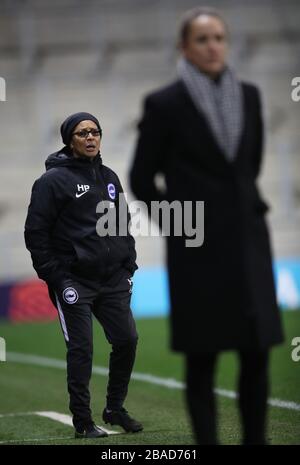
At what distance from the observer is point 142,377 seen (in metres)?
11.3

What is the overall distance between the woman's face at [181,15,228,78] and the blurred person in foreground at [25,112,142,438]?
2.39 metres

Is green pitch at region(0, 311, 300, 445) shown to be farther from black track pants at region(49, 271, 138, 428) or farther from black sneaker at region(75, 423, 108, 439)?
black track pants at region(49, 271, 138, 428)

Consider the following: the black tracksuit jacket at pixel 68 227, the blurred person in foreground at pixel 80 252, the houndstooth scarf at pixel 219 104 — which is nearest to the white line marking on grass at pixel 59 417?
the blurred person in foreground at pixel 80 252

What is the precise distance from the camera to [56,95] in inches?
1085

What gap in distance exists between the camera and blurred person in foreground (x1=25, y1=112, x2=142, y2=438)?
682 cm

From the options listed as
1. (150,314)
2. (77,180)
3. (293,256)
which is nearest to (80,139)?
(77,180)

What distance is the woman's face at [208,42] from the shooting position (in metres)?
4.55

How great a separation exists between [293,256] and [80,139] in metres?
19.6

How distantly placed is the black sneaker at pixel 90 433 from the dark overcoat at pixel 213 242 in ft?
7.71

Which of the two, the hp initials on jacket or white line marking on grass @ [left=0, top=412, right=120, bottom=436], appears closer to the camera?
the hp initials on jacket

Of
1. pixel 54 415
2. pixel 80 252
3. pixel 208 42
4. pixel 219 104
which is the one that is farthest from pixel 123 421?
pixel 208 42

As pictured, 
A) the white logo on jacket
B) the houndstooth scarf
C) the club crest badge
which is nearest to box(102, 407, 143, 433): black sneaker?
the white logo on jacket
